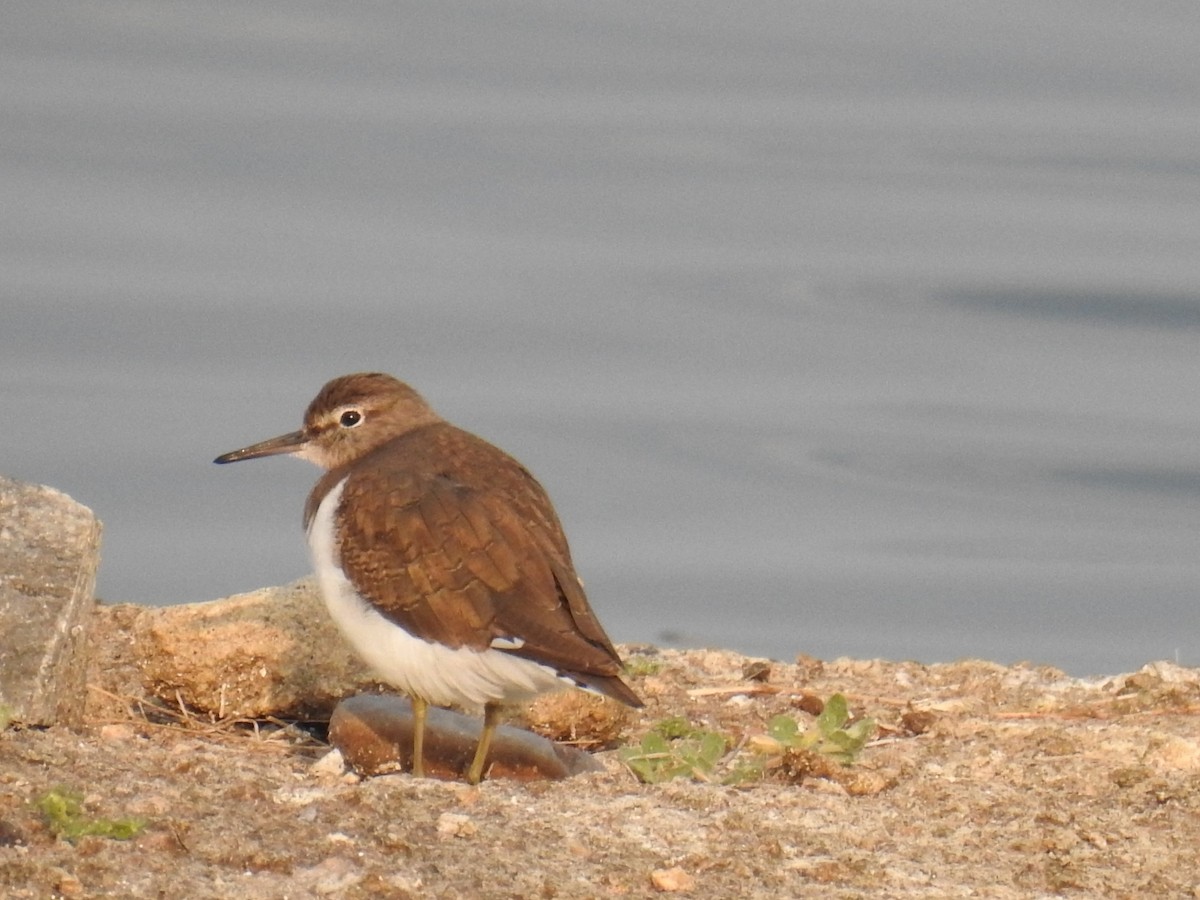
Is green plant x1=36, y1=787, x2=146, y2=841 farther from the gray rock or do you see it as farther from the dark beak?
the dark beak

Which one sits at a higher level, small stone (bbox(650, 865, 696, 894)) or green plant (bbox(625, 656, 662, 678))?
green plant (bbox(625, 656, 662, 678))

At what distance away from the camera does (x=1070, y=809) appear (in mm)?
5395

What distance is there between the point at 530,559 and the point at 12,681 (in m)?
1.55

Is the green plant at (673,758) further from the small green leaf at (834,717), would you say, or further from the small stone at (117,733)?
the small stone at (117,733)

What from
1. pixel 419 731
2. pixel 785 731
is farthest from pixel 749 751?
pixel 419 731

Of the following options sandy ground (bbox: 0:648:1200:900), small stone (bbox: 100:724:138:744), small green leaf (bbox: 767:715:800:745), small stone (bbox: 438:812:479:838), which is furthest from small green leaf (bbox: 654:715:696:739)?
small stone (bbox: 100:724:138:744)

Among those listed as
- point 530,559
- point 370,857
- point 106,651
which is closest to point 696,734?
point 530,559

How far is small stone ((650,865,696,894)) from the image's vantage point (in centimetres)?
458

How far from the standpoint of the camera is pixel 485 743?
5.98m

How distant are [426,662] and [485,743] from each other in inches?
13.7

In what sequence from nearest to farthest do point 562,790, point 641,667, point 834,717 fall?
point 562,790 < point 834,717 < point 641,667

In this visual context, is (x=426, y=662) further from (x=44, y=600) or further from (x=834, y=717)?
(x=834, y=717)

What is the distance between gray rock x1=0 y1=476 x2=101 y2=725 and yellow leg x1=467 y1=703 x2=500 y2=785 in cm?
120

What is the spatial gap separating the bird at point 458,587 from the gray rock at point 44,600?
29.5 inches
